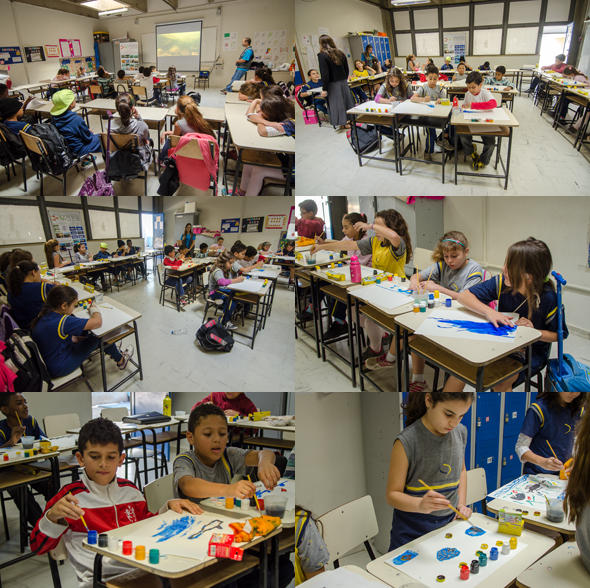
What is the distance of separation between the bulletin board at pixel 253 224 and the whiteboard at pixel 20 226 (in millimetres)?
1168

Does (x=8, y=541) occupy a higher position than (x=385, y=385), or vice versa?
(x=385, y=385)

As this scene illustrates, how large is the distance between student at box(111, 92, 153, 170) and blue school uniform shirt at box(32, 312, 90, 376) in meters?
1.12

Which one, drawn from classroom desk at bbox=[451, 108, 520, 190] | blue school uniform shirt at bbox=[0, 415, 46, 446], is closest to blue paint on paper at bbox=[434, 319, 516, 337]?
classroom desk at bbox=[451, 108, 520, 190]

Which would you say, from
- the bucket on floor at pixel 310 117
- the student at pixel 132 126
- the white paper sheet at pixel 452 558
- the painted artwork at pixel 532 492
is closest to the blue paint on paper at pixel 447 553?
the white paper sheet at pixel 452 558

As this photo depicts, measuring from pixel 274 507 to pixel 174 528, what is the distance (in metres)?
0.60

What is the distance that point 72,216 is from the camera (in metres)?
2.31

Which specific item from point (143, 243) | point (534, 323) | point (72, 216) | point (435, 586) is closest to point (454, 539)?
point (435, 586)

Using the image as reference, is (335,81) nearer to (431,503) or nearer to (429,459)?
(429,459)

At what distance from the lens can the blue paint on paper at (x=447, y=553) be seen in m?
2.13

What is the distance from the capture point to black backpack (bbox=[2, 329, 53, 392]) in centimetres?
230

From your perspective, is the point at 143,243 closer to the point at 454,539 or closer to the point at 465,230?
the point at 465,230

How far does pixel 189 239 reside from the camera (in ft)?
8.23

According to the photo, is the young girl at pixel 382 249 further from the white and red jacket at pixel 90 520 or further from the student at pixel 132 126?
the white and red jacket at pixel 90 520

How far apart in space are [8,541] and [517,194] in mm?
4522
